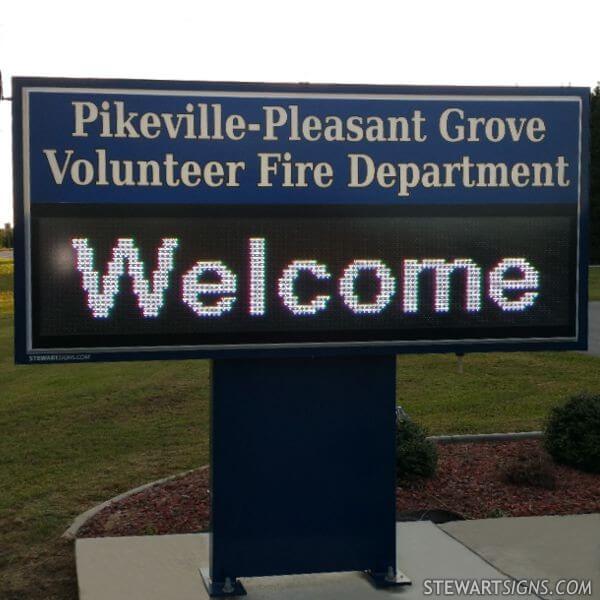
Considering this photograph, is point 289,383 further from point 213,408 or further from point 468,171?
point 468,171

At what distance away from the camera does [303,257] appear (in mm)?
6254

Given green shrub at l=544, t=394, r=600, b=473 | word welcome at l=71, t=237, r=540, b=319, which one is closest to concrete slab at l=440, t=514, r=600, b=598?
green shrub at l=544, t=394, r=600, b=473

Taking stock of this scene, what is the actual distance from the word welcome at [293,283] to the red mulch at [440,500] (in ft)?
8.84

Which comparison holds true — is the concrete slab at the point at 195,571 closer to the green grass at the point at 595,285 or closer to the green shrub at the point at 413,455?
the green shrub at the point at 413,455

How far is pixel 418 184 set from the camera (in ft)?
21.0

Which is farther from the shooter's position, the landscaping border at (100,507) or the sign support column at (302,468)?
the landscaping border at (100,507)

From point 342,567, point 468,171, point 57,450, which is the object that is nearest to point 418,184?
point 468,171

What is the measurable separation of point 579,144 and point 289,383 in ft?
7.82

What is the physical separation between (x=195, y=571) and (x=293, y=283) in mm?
2175

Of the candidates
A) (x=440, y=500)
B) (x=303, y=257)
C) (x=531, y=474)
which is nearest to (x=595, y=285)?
(x=531, y=474)

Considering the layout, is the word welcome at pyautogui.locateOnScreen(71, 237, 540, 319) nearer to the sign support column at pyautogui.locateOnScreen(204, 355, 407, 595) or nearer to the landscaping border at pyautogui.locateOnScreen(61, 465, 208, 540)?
the sign support column at pyautogui.locateOnScreen(204, 355, 407, 595)

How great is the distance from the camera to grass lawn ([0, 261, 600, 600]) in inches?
330

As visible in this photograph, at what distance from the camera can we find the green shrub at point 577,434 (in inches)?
380

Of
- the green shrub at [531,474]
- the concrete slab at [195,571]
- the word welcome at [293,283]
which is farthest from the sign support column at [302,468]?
the green shrub at [531,474]
